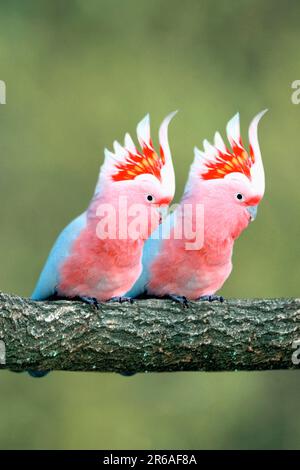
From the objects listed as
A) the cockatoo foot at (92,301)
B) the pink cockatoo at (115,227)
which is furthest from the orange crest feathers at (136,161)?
the cockatoo foot at (92,301)

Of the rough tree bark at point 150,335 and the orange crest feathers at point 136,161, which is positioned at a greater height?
the orange crest feathers at point 136,161

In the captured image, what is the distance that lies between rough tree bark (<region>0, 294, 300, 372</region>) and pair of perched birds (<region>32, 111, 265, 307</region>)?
0.05 metres

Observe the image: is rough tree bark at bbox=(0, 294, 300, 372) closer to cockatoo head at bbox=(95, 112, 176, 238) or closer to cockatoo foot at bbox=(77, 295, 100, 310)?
cockatoo foot at bbox=(77, 295, 100, 310)

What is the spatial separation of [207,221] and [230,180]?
0.12 m

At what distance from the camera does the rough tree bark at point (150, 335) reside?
2.73 meters

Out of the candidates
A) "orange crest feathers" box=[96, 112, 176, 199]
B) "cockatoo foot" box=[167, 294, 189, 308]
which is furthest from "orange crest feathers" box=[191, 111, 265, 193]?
"cockatoo foot" box=[167, 294, 189, 308]

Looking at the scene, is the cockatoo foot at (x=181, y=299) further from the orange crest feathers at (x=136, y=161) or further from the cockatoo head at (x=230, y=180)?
the orange crest feathers at (x=136, y=161)

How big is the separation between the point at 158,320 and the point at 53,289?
27 cm

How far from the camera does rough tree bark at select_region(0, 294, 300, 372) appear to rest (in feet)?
8.96

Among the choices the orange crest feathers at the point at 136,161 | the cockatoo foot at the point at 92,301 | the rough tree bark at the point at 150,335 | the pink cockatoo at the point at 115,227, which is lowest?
the rough tree bark at the point at 150,335

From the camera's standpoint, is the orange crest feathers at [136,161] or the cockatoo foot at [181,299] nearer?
the orange crest feathers at [136,161]

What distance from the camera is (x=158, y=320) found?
285 centimetres

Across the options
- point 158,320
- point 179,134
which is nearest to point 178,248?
point 158,320

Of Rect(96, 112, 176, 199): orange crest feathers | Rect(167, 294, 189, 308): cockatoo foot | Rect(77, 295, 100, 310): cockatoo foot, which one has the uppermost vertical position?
Rect(96, 112, 176, 199): orange crest feathers
